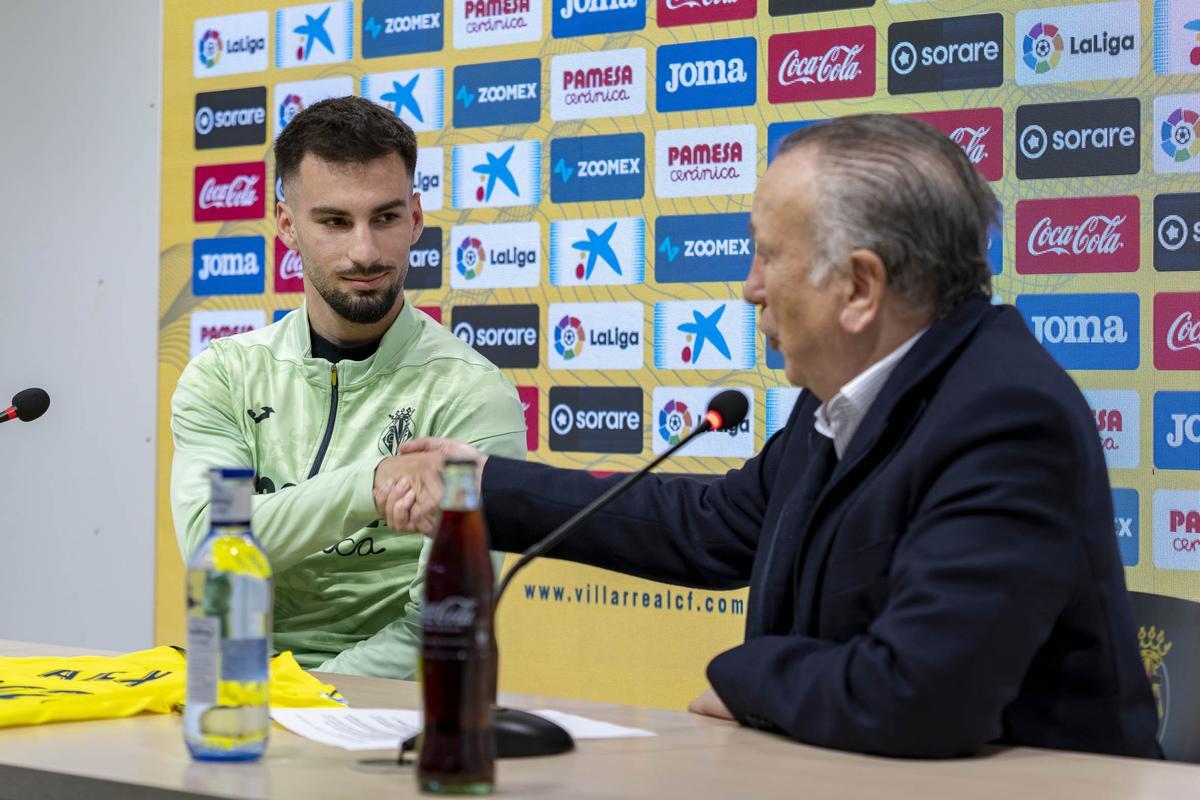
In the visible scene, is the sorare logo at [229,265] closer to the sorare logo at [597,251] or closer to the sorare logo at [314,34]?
the sorare logo at [314,34]

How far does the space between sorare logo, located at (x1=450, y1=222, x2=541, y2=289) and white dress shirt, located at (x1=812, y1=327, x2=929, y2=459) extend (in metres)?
1.83

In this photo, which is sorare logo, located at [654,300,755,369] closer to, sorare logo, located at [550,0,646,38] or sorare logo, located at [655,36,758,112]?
sorare logo, located at [655,36,758,112]

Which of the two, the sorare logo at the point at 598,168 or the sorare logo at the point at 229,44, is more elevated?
the sorare logo at the point at 229,44

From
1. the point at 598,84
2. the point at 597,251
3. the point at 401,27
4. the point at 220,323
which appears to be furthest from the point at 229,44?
the point at 597,251

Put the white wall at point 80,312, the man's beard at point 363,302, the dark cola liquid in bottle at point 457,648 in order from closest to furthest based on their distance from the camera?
the dark cola liquid in bottle at point 457,648 → the man's beard at point 363,302 → the white wall at point 80,312

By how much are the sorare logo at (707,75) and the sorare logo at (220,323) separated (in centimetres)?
125

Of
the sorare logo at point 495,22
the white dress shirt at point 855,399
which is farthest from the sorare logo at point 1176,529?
the sorare logo at point 495,22

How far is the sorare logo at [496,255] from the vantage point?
3.37m

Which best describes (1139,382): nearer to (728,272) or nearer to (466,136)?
(728,272)

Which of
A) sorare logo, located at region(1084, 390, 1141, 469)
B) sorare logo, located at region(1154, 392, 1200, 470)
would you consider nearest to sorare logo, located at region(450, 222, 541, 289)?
sorare logo, located at region(1084, 390, 1141, 469)

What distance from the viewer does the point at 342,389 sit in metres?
2.37

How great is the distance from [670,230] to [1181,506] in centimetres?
121

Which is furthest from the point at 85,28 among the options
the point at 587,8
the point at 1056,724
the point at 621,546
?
the point at 1056,724

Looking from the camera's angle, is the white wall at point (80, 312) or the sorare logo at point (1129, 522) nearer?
the sorare logo at point (1129, 522)
